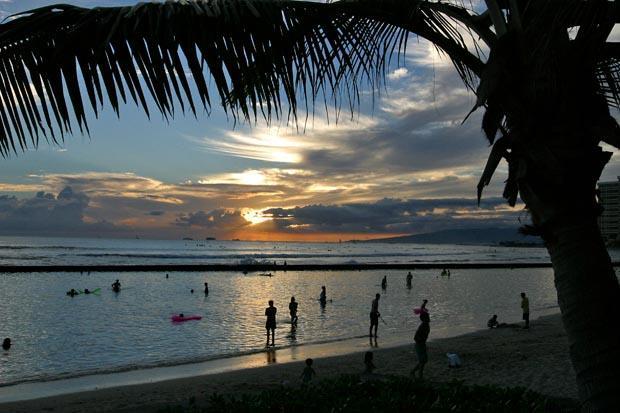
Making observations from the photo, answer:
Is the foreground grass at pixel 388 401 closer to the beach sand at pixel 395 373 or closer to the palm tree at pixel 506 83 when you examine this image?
the beach sand at pixel 395 373

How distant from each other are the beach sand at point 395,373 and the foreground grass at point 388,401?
8.20 ft

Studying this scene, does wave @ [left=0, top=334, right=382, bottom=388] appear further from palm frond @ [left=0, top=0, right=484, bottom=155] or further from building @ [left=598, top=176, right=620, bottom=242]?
palm frond @ [left=0, top=0, right=484, bottom=155]

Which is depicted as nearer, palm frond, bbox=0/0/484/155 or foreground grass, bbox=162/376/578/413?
palm frond, bbox=0/0/484/155

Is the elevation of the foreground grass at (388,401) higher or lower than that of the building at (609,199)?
lower

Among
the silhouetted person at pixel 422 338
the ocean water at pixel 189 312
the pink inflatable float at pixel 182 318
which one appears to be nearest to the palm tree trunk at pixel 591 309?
the silhouetted person at pixel 422 338

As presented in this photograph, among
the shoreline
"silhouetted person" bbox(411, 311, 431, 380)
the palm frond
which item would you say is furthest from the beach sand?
the shoreline

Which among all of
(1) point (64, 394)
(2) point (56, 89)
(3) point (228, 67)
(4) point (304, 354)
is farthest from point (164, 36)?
(4) point (304, 354)

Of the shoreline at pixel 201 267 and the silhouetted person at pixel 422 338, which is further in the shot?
the shoreline at pixel 201 267

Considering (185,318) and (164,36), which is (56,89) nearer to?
(164,36)

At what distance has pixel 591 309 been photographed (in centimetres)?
308

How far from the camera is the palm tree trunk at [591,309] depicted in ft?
10.1

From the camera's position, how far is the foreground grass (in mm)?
6578

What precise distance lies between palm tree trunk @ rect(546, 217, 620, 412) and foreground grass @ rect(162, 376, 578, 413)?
341 cm

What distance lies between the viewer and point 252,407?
22.3 ft
